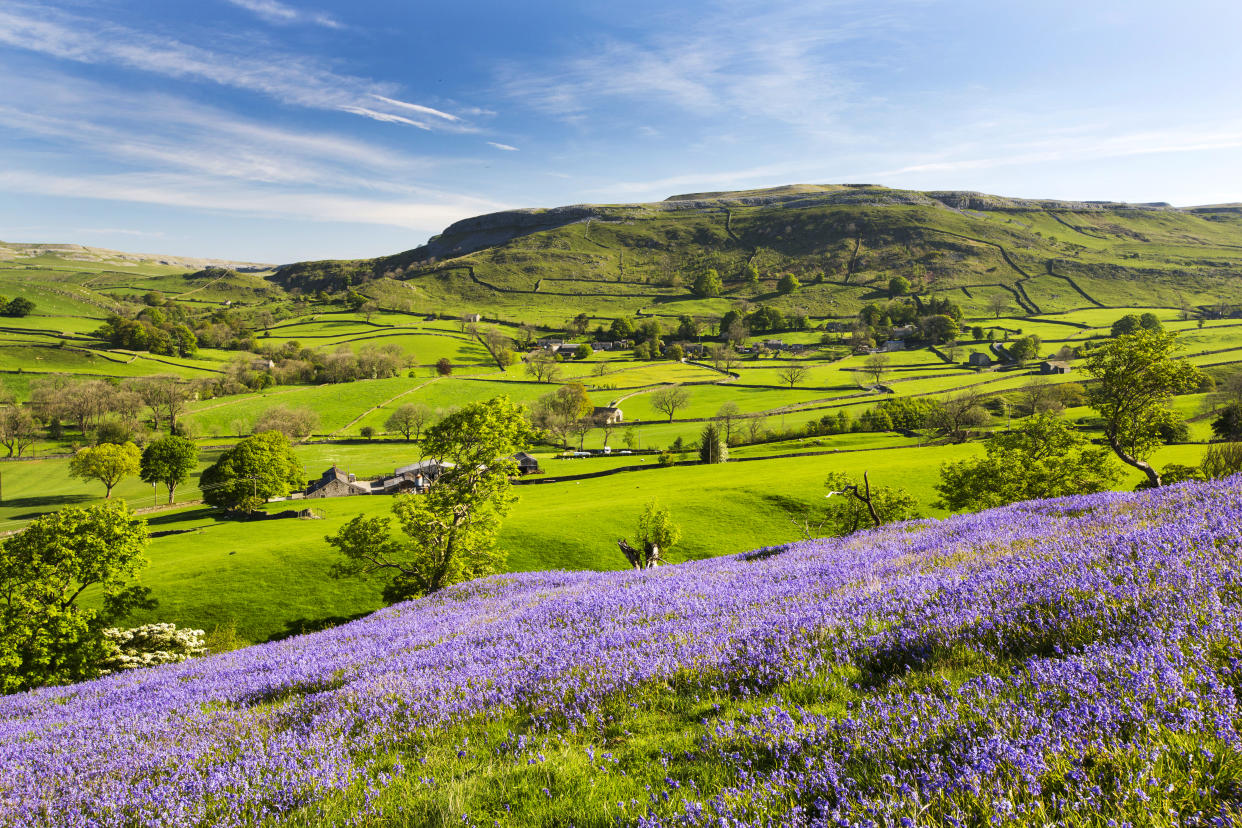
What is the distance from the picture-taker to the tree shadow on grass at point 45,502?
266 feet

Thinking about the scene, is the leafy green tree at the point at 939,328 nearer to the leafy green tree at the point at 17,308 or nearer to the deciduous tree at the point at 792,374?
the deciduous tree at the point at 792,374

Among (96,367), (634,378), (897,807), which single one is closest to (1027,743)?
(897,807)

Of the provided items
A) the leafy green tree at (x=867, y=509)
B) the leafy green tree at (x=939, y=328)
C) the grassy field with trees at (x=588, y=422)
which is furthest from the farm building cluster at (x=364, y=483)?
the leafy green tree at (x=939, y=328)

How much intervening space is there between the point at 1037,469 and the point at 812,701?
128 feet

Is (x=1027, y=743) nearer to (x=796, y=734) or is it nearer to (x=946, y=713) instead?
(x=946, y=713)

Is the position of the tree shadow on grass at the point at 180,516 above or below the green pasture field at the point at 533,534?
below

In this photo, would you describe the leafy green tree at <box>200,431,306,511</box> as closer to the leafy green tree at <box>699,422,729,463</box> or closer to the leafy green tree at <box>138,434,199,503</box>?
the leafy green tree at <box>138,434,199,503</box>

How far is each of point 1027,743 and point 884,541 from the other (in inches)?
368

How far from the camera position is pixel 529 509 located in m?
64.4

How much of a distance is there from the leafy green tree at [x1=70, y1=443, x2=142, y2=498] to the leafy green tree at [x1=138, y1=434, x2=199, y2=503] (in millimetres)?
7433

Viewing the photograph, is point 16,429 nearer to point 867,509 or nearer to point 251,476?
point 251,476

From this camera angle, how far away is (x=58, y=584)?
28.8 m

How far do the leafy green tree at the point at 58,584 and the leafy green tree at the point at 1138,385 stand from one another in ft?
167

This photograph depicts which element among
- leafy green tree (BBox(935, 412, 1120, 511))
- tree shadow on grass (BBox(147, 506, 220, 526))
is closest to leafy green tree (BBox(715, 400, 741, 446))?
leafy green tree (BBox(935, 412, 1120, 511))
